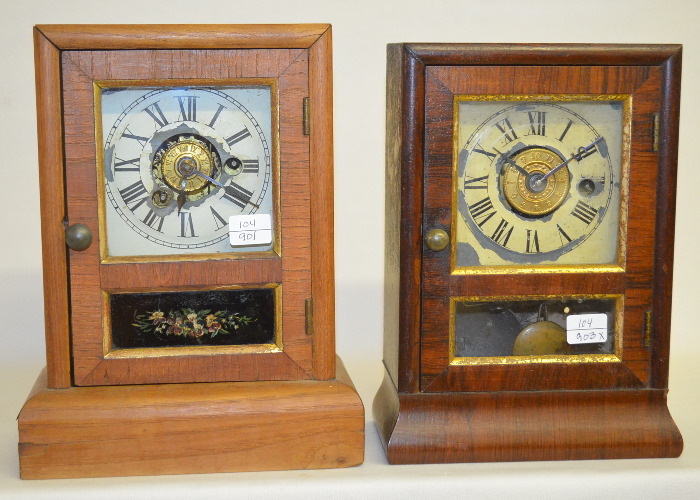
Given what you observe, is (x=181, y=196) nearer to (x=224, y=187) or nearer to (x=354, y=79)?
(x=224, y=187)

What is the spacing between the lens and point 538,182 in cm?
216

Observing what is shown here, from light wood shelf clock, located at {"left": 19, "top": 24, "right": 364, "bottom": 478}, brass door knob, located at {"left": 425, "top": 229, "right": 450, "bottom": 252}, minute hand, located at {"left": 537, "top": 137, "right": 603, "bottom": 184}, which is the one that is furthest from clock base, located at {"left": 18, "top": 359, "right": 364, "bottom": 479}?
minute hand, located at {"left": 537, "top": 137, "right": 603, "bottom": 184}

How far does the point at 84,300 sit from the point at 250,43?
0.59m

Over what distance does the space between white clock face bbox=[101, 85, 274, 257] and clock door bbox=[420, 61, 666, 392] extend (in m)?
0.34

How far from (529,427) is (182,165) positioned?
2.83 feet

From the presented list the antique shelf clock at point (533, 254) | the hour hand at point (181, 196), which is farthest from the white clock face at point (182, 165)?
the antique shelf clock at point (533, 254)

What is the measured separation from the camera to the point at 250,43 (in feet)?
6.82

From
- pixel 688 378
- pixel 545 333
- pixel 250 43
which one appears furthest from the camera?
pixel 688 378

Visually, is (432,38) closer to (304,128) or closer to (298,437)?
(304,128)

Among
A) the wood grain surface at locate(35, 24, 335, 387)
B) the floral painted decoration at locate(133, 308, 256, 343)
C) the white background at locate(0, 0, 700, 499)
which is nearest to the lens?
the wood grain surface at locate(35, 24, 335, 387)

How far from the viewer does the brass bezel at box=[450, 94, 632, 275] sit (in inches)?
83.4

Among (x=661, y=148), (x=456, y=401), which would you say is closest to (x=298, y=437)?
(x=456, y=401)

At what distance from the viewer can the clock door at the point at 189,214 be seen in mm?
2090

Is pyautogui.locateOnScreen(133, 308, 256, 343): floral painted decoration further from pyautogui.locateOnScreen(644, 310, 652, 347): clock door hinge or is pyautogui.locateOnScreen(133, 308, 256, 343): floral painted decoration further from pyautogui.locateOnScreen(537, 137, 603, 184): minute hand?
pyautogui.locateOnScreen(644, 310, 652, 347): clock door hinge
